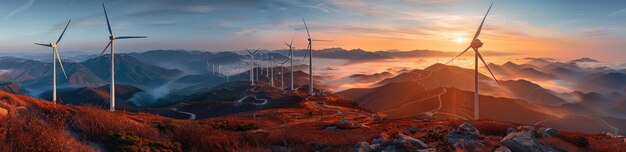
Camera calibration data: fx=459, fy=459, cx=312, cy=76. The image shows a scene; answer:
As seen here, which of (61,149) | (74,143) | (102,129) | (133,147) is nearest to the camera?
(61,149)

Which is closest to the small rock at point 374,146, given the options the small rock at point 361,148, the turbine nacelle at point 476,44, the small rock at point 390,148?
the small rock at point 361,148

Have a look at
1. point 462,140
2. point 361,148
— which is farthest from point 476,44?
point 361,148

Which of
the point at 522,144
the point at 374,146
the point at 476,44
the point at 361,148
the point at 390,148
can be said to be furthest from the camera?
the point at 476,44

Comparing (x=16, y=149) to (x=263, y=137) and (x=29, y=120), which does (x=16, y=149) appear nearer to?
(x=29, y=120)

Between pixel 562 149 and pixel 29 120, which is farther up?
pixel 29 120

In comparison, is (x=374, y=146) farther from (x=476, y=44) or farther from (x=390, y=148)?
(x=476, y=44)

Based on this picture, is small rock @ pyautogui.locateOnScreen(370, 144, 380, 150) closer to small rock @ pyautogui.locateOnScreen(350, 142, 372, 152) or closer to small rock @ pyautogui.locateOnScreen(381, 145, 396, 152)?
small rock @ pyautogui.locateOnScreen(350, 142, 372, 152)

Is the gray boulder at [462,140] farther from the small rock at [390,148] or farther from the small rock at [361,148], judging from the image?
the small rock at [361,148]

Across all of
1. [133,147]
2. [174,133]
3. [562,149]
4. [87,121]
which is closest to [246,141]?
[174,133]

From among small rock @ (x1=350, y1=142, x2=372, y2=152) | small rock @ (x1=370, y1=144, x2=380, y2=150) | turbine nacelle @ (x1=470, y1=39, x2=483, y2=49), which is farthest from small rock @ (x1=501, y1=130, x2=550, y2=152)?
turbine nacelle @ (x1=470, y1=39, x2=483, y2=49)

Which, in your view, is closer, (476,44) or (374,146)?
(374,146)

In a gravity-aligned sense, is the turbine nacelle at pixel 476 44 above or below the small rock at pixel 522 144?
above
